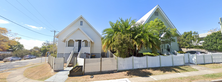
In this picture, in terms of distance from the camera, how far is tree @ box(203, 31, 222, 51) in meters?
20.5

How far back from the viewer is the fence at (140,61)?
28.8 feet

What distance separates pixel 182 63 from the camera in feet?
38.8

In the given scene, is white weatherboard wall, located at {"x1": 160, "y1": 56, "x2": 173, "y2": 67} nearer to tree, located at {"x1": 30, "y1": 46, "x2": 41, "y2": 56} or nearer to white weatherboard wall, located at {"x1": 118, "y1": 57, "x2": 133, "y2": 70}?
white weatherboard wall, located at {"x1": 118, "y1": 57, "x2": 133, "y2": 70}

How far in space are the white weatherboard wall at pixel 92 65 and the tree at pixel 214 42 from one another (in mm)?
29119

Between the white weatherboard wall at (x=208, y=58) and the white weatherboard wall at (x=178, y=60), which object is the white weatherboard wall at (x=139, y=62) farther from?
the white weatherboard wall at (x=208, y=58)

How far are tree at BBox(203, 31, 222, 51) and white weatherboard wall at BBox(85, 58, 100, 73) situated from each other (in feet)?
95.5

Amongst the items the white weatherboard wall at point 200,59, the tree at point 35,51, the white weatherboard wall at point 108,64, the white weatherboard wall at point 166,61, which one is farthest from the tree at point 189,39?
the tree at point 35,51

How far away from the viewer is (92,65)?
28.7 feet

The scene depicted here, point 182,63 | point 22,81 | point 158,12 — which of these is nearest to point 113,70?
point 22,81

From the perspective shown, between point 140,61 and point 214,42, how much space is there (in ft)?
83.3

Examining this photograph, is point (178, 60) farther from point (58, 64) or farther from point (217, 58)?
point (58, 64)

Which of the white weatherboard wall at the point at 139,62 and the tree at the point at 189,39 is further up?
the tree at the point at 189,39

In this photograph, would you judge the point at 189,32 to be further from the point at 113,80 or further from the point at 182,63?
the point at 113,80

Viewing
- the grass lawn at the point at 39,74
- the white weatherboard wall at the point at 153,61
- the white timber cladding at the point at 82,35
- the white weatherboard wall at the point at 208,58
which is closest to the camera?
the grass lawn at the point at 39,74
